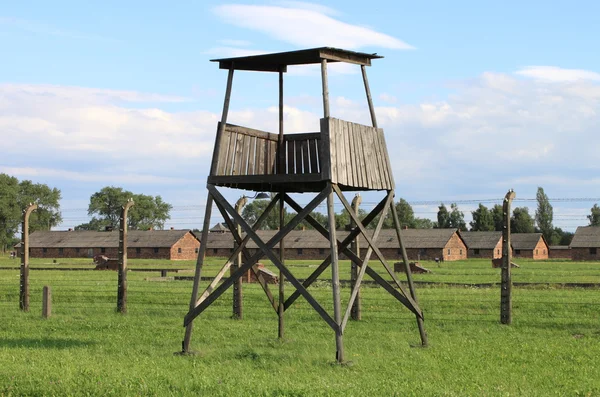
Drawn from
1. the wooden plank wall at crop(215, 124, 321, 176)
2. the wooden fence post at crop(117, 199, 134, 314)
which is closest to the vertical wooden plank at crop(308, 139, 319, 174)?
the wooden plank wall at crop(215, 124, 321, 176)

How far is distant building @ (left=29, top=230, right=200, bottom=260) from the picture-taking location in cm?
9756

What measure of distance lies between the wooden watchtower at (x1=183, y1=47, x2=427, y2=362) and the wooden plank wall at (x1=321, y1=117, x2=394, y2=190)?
0.02m

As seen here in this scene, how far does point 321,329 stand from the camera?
62.6ft

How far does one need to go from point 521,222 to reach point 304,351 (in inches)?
5233

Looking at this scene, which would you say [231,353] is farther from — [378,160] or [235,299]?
[235,299]

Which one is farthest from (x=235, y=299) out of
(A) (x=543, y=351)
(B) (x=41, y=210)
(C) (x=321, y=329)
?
(B) (x=41, y=210)

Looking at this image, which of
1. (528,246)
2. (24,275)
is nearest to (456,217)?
(528,246)

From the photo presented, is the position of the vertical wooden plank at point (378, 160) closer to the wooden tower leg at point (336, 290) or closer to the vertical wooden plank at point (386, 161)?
the vertical wooden plank at point (386, 161)

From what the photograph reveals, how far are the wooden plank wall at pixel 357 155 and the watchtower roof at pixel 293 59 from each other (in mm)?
1338

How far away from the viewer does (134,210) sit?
163625 mm

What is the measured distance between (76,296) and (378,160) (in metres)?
17.1

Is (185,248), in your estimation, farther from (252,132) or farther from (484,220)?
(252,132)

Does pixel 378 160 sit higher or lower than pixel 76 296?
higher

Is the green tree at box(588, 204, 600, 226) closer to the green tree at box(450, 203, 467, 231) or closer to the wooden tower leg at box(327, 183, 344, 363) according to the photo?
the green tree at box(450, 203, 467, 231)
